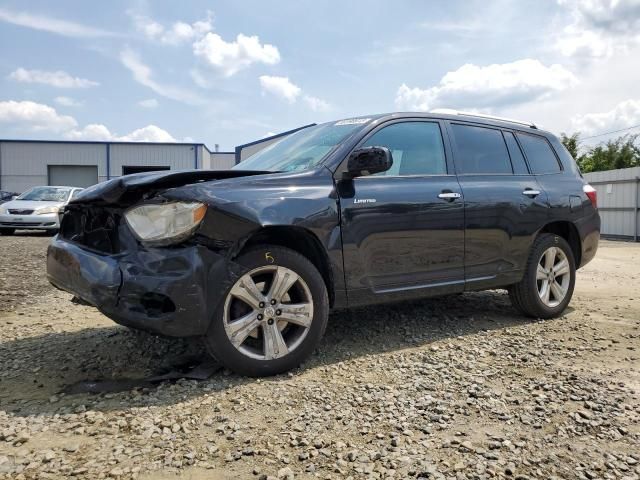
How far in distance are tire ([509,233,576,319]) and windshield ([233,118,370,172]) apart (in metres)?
2.12

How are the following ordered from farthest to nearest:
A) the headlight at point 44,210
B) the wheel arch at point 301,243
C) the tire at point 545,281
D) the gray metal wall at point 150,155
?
1. the gray metal wall at point 150,155
2. the headlight at point 44,210
3. the tire at point 545,281
4. the wheel arch at point 301,243

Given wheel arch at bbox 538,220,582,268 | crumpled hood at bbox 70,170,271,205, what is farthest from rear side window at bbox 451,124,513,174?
crumpled hood at bbox 70,170,271,205

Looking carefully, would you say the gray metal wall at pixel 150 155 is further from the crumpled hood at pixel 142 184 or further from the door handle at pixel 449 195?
the crumpled hood at pixel 142 184

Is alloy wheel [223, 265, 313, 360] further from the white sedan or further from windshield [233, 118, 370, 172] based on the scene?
the white sedan

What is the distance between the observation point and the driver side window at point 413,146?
4016 mm

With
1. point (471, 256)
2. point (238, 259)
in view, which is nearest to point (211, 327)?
point (238, 259)

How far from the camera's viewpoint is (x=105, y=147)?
34.5m

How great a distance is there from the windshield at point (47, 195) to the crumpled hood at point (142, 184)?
1264 centimetres

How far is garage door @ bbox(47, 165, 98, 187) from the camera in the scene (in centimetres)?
3459

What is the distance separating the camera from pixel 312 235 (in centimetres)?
340

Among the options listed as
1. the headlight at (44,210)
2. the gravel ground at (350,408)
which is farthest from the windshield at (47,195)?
the gravel ground at (350,408)

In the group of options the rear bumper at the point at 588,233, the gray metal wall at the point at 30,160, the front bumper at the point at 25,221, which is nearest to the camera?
the rear bumper at the point at 588,233

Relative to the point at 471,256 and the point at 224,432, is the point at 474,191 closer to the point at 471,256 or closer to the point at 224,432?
the point at 471,256

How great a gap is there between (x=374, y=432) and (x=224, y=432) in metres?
0.73
